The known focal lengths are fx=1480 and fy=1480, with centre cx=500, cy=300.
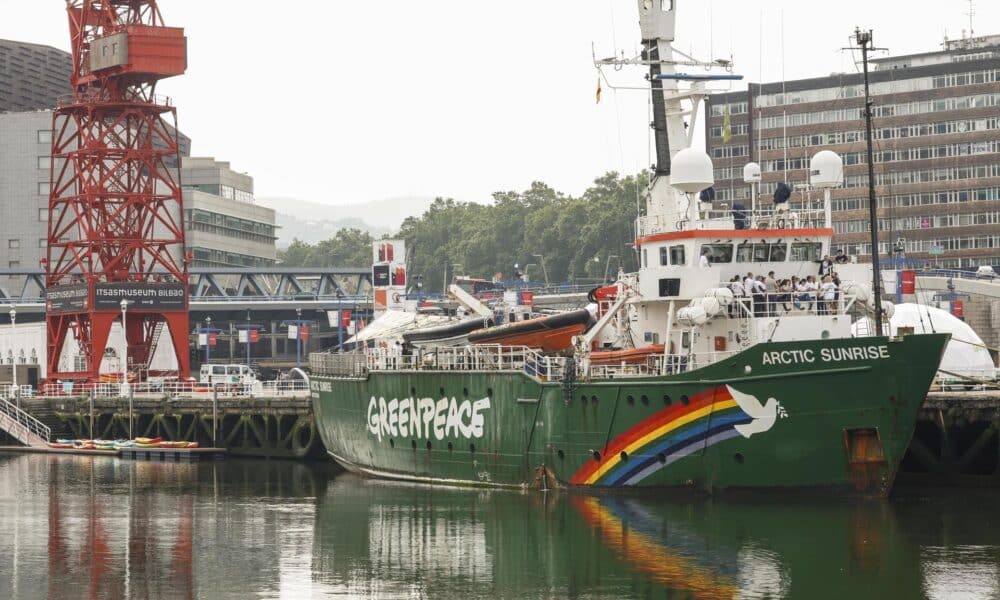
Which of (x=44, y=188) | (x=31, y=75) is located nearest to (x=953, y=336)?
(x=44, y=188)

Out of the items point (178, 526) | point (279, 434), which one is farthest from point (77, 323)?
point (178, 526)

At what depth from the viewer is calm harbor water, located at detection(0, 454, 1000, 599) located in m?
32.1

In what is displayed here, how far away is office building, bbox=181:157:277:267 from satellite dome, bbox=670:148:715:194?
105 metres

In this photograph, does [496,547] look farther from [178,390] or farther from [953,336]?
[178,390]

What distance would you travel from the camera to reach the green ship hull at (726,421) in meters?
38.0

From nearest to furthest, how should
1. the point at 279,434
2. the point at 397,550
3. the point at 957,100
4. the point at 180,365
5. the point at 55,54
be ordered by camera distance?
the point at 397,550 < the point at 279,434 < the point at 180,365 < the point at 957,100 < the point at 55,54

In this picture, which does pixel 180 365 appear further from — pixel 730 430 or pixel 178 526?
pixel 730 430

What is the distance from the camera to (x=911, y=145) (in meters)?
128

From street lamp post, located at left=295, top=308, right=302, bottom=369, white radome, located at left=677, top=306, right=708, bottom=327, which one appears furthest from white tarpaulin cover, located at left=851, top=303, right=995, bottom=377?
street lamp post, located at left=295, top=308, right=302, bottom=369

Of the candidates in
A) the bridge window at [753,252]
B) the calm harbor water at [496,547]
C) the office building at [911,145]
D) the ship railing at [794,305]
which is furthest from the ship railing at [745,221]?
the office building at [911,145]

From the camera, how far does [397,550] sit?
37469mm

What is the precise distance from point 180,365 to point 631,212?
73.0 m

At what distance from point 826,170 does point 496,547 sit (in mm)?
15865

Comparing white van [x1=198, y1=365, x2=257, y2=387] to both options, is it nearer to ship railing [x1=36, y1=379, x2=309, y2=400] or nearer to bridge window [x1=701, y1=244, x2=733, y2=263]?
Answer: ship railing [x1=36, y1=379, x2=309, y2=400]
